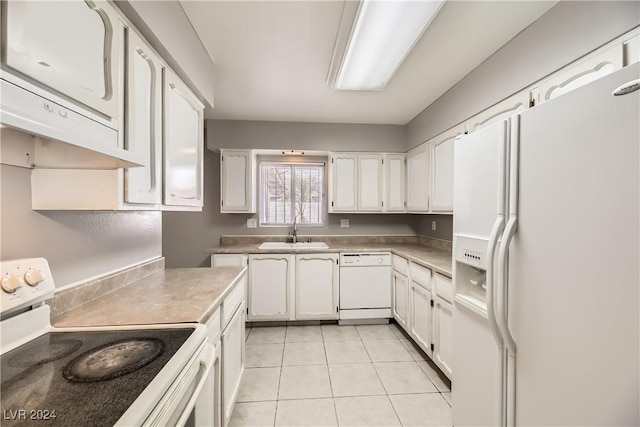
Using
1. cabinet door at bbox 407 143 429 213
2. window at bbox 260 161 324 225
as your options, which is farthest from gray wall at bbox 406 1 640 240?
window at bbox 260 161 324 225

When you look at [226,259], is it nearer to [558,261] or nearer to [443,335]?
[443,335]

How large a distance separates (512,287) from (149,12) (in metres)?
1.90

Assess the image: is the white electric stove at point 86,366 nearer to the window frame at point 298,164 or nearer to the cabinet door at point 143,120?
the cabinet door at point 143,120

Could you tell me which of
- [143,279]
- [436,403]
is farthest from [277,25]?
[436,403]

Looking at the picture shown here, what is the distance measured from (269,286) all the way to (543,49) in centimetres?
287

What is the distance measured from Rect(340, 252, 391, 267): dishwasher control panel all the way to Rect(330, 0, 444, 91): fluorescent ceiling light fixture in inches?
68.4

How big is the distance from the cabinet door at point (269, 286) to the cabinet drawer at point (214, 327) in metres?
1.56

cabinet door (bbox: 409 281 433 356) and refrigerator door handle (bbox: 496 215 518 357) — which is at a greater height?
refrigerator door handle (bbox: 496 215 518 357)

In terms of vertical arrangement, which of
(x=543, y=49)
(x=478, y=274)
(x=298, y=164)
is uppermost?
(x=543, y=49)

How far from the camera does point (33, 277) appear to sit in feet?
2.70

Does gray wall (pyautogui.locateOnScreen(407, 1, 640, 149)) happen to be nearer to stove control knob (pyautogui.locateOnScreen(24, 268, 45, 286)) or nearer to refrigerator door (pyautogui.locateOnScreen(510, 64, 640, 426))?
refrigerator door (pyautogui.locateOnScreen(510, 64, 640, 426))

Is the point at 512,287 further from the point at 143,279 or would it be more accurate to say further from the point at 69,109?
the point at 143,279

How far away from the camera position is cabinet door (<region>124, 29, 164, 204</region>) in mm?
1035

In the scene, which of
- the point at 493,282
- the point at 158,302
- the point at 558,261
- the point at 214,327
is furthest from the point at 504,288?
the point at 158,302
